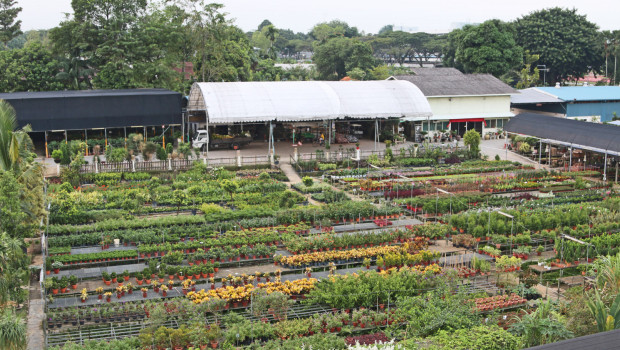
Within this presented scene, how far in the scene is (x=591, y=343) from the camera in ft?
48.2

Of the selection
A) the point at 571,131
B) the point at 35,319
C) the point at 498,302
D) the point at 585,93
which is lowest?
the point at 35,319

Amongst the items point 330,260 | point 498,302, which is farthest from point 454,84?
point 498,302

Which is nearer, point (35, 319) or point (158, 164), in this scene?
point (35, 319)

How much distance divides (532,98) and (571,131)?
17.6 m

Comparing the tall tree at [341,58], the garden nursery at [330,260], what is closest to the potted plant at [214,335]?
the garden nursery at [330,260]

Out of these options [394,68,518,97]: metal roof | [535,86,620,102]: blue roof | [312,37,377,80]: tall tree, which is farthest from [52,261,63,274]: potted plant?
[312,37,377,80]: tall tree

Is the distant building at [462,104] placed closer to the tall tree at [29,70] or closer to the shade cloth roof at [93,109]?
the shade cloth roof at [93,109]

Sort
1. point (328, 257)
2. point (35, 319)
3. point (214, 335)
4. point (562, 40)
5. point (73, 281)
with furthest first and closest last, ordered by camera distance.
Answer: point (562, 40)
point (328, 257)
point (73, 281)
point (35, 319)
point (214, 335)

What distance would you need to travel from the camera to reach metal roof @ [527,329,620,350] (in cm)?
1453

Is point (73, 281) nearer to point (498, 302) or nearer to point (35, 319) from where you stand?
point (35, 319)

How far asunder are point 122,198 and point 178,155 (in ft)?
29.1

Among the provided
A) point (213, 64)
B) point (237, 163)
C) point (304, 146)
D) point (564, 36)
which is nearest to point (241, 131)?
point (304, 146)

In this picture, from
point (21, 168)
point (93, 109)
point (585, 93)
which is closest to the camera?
Answer: point (21, 168)

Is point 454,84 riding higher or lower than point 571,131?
higher
